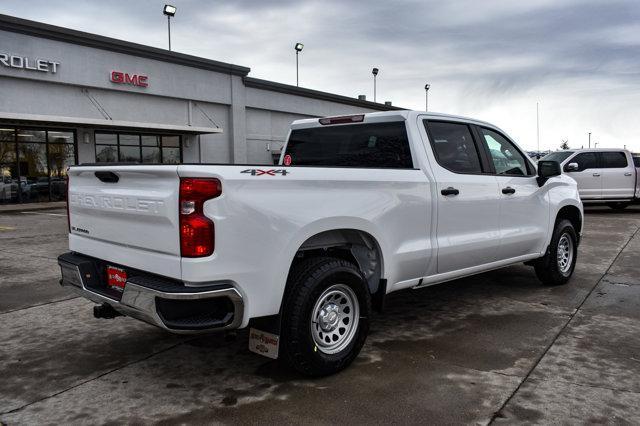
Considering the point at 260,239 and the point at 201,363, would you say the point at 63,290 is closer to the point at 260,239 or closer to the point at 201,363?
the point at 201,363

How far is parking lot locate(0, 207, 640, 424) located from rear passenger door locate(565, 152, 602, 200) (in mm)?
10755

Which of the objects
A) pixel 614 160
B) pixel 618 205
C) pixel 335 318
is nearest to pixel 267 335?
pixel 335 318

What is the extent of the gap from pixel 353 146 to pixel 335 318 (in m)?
1.78

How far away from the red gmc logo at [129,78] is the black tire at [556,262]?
2059 centimetres

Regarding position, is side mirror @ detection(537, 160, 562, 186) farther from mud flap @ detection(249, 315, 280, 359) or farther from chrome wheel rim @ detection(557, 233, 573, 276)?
mud flap @ detection(249, 315, 280, 359)

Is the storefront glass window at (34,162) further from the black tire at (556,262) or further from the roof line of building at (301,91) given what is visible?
the black tire at (556,262)

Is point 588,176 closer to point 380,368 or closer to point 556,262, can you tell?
point 556,262

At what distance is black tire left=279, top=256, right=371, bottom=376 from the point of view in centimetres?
348

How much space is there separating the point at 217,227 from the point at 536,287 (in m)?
4.76

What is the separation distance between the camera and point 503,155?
18.8 ft

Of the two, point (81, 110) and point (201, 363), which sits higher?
point (81, 110)

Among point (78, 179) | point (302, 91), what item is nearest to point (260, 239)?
point (78, 179)

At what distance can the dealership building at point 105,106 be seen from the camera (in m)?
20.2

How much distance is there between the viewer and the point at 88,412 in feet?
10.8
